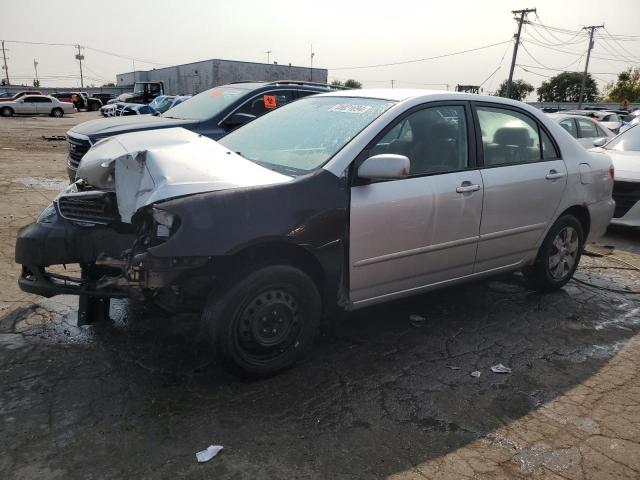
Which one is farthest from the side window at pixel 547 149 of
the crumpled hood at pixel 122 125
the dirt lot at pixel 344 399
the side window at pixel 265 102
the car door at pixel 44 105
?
the car door at pixel 44 105

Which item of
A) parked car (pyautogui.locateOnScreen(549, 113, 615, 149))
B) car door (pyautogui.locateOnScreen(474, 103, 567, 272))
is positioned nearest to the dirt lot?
car door (pyautogui.locateOnScreen(474, 103, 567, 272))

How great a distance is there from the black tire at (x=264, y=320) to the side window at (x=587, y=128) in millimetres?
10360

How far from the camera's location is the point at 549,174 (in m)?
4.46

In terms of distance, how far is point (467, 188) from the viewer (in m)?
3.82

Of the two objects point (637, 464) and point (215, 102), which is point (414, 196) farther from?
point (215, 102)

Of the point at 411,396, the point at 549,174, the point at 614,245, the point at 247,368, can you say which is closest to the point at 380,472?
the point at 411,396

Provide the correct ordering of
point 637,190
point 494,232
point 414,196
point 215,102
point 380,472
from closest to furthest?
point 380,472, point 414,196, point 494,232, point 637,190, point 215,102

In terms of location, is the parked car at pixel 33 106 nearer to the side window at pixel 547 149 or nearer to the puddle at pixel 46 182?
the puddle at pixel 46 182

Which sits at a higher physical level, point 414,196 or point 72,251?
point 414,196

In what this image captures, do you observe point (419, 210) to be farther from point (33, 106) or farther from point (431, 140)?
point (33, 106)

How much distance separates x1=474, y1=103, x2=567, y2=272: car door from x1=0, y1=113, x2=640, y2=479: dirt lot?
62 centimetres

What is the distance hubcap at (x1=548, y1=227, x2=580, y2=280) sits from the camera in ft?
15.8

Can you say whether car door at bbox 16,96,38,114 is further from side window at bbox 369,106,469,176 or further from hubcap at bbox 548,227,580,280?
hubcap at bbox 548,227,580,280

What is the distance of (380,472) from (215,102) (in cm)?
646
